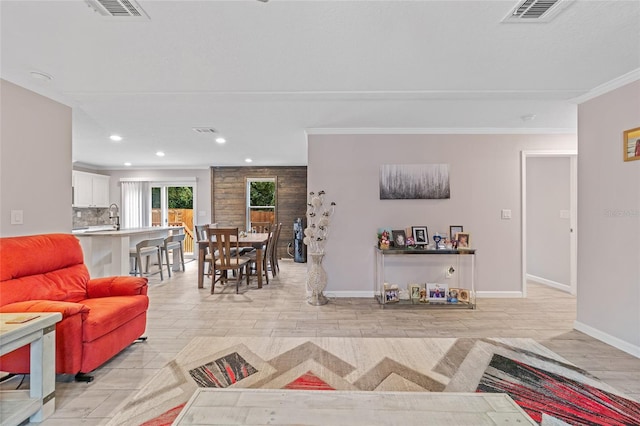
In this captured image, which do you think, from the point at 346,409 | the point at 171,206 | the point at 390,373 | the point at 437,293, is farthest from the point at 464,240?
the point at 171,206

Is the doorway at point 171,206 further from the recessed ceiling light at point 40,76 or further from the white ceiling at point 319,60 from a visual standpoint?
the recessed ceiling light at point 40,76

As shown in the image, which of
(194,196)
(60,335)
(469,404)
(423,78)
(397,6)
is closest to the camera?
(469,404)

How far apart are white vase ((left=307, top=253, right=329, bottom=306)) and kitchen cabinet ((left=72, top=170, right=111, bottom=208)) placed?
5.99 meters

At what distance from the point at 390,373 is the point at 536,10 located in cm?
260

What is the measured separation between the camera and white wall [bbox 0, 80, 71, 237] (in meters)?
2.71

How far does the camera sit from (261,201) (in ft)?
26.6

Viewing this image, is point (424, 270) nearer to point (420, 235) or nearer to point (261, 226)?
point (420, 235)

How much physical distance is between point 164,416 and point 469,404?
1.74 meters

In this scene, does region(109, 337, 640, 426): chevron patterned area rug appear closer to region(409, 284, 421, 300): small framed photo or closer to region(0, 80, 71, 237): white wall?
region(409, 284, 421, 300): small framed photo

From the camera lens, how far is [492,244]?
436 cm

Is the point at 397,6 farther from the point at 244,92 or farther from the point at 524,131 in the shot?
the point at 524,131

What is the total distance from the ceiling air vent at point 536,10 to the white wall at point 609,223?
1621 millimetres

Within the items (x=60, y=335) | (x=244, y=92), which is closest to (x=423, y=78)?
(x=244, y=92)

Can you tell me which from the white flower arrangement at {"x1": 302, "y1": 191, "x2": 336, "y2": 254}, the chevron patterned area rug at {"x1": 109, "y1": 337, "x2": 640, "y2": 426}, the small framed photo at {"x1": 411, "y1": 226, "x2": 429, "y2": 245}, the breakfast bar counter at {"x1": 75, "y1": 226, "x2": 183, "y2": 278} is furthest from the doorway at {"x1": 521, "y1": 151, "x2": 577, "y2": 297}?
the breakfast bar counter at {"x1": 75, "y1": 226, "x2": 183, "y2": 278}
